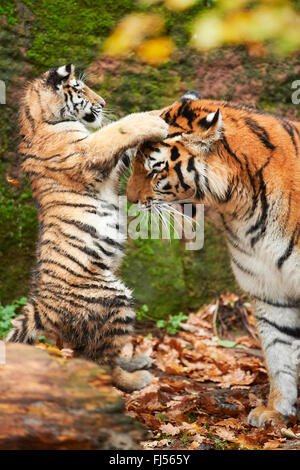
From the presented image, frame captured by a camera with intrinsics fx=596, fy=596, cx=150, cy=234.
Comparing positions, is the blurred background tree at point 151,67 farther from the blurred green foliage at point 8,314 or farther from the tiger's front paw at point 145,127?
the tiger's front paw at point 145,127

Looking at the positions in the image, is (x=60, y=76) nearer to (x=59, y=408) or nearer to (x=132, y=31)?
(x=132, y=31)


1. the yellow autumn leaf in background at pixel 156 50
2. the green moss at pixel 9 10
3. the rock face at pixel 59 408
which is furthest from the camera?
the yellow autumn leaf in background at pixel 156 50

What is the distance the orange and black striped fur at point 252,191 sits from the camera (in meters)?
3.45

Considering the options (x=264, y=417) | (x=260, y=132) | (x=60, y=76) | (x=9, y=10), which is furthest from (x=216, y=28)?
(x=264, y=417)

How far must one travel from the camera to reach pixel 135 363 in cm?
464

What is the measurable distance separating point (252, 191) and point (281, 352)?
3.59 feet

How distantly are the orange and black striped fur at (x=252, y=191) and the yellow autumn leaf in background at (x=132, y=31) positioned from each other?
2.09m

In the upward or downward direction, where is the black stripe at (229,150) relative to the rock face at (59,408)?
upward

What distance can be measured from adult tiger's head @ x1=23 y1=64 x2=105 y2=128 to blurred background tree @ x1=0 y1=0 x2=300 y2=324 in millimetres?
1002

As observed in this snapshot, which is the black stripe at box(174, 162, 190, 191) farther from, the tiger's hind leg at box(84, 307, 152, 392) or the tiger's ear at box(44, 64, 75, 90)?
the tiger's ear at box(44, 64, 75, 90)

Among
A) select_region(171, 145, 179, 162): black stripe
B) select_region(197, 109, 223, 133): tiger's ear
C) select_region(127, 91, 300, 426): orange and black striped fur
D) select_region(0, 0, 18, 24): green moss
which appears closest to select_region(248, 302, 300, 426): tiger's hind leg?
select_region(127, 91, 300, 426): orange and black striped fur

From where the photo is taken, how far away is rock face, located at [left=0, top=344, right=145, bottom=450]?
7.35ft

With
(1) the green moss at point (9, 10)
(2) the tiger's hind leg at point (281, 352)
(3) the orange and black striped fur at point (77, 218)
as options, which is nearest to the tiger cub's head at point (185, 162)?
(3) the orange and black striped fur at point (77, 218)

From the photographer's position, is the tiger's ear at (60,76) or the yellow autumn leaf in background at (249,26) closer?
the tiger's ear at (60,76)
